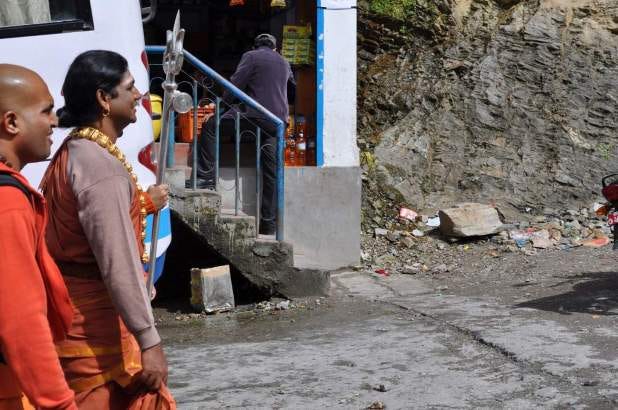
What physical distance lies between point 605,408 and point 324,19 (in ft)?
17.3

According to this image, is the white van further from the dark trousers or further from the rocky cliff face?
the rocky cliff face

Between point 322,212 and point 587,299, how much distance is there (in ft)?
9.23

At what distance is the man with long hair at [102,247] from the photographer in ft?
8.70

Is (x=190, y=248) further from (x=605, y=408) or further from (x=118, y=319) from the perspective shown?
(x=118, y=319)

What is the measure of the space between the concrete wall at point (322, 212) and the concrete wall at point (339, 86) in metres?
0.19

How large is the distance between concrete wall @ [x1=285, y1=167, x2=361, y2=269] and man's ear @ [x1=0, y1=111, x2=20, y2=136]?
6.45 meters

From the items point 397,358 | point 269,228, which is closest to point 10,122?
point 397,358

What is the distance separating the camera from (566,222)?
9930 mm

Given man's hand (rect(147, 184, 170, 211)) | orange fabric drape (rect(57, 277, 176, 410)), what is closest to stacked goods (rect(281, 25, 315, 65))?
man's hand (rect(147, 184, 170, 211))

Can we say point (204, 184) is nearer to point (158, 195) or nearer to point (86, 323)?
point (158, 195)

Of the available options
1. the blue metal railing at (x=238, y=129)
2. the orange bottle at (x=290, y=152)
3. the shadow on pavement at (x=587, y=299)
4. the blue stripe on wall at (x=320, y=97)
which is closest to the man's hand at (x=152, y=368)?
the shadow on pavement at (x=587, y=299)

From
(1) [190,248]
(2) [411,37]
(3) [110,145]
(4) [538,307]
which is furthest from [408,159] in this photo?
(3) [110,145]

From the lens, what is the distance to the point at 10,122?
89.7 inches

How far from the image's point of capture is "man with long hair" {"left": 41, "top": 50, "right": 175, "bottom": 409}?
265 cm
